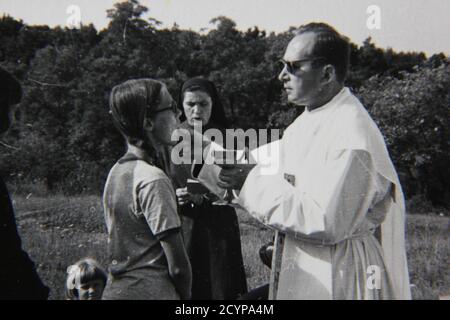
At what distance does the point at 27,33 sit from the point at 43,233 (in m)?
1.25

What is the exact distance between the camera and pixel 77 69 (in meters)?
3.10

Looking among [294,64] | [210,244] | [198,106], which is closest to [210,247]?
[210,244]

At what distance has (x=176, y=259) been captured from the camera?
159 cm

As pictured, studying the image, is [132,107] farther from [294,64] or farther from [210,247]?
[210,247]

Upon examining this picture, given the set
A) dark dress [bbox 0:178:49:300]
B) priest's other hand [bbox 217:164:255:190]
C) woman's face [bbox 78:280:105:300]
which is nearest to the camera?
priest's other hand [bbox 217:164:255:190]

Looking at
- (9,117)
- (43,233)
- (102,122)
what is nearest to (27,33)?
(102,122)

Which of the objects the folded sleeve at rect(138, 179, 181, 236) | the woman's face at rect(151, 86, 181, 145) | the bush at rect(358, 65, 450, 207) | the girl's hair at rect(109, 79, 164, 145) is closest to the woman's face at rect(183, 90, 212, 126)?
the woman's face at rect(151, 86, 181, 145)

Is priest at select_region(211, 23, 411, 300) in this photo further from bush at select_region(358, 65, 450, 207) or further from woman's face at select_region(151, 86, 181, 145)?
bush at select_region(358, 65, 450, 207)

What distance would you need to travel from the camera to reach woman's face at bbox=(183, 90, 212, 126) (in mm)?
2641

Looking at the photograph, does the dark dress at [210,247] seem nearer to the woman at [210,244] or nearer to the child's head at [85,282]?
the woman at [210,244]

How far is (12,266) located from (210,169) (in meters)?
0.88

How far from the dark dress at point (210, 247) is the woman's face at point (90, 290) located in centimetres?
49

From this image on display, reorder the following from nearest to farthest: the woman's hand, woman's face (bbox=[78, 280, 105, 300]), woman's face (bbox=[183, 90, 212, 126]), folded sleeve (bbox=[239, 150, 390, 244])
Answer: folded sleeve (bbox=[239, 150, 390, 244]), woman's face (bbox=[78, 280, 105, 300]), the woman's hand, woman's face (bbox=[183, 90, 212, 126])

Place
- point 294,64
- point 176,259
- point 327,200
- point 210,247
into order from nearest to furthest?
point 327,200 → point 176,259 → point 294,64 → point 210,247
